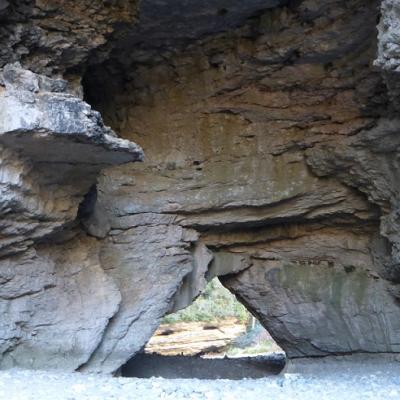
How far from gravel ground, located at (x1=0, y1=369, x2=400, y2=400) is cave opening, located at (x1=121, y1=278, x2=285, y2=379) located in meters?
3.71

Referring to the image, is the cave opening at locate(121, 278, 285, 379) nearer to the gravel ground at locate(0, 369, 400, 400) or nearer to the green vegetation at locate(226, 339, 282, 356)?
the green vegetation at locate(226, 339, 282, 356)

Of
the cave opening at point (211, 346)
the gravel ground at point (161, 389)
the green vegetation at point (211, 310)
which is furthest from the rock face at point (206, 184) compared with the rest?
the green vegetation at point (211, 310)

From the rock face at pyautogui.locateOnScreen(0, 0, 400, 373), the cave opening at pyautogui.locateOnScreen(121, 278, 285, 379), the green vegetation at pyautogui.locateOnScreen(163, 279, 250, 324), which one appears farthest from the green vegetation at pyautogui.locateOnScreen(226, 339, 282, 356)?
the rock face at pyautogui.locateOnScreen(0, 0, 400, 373)

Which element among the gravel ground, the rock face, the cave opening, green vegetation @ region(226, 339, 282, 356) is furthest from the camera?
green vegetation @ region(226, 339, 282, 356)

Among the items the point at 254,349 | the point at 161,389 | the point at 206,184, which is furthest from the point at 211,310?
the point at 161,389

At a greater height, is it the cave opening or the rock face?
the rock face

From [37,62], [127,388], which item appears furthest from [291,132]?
[127,388]

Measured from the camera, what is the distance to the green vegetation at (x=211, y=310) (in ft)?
58.3

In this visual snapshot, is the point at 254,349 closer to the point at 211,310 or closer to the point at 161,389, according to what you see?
the point at 211,310

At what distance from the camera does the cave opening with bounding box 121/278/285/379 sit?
10.1 meters

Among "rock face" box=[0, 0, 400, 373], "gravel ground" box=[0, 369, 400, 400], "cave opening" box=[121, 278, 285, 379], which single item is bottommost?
"cave opening" box=[121, 278, 285, 379]

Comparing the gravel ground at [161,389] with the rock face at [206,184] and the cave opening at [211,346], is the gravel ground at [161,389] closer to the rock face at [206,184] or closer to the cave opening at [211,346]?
the rock face at [206,184]

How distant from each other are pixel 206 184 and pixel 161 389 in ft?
13.7

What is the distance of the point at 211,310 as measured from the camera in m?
18.5
